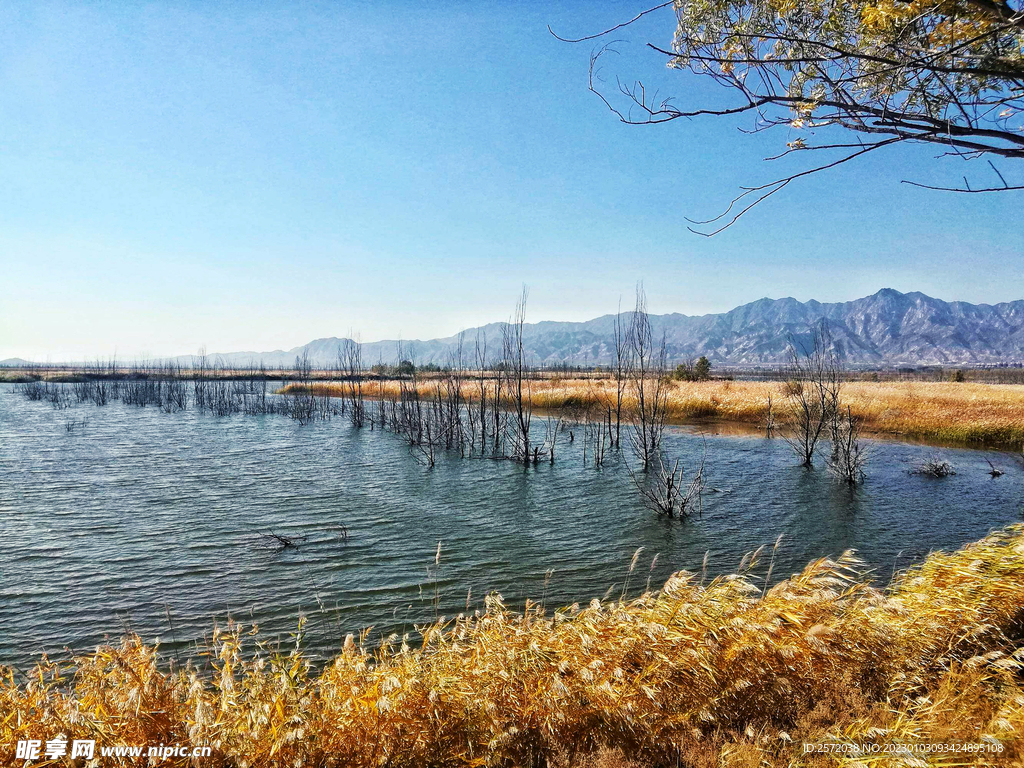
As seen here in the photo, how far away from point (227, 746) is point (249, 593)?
18.4ft

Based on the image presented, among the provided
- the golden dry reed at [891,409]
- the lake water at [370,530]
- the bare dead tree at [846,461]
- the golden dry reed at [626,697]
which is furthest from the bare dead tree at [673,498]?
the golden dry reed at [891,409]

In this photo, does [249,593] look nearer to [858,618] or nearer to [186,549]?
[186,549]

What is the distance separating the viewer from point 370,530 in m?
11.8

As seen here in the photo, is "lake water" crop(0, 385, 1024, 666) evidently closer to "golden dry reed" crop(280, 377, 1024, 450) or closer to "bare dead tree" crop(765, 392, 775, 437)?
"golden dry reed" crop(280, 377, 1024, 450)

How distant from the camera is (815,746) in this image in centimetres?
342

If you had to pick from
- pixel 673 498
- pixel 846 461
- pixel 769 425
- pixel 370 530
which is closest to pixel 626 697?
pixel 370 530

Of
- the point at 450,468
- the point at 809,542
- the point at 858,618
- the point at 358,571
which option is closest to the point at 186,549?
the point at 358,571

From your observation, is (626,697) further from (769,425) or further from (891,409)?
(891,409)

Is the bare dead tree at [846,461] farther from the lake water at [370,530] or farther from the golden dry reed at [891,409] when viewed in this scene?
the golden dry reed at [891,409]

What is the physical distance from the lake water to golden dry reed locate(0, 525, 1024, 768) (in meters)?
3.29

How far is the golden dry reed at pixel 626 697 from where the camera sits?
3.42 meters

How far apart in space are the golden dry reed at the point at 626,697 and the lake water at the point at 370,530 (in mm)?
3287

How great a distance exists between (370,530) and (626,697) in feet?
29.2

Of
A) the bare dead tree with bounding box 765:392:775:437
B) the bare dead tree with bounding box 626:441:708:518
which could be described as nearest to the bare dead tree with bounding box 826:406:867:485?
the bare dead tree with bounding box 626:441:708:518
